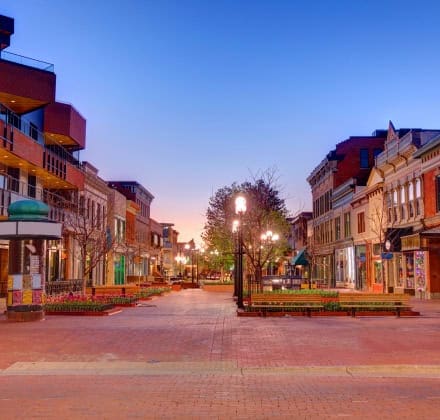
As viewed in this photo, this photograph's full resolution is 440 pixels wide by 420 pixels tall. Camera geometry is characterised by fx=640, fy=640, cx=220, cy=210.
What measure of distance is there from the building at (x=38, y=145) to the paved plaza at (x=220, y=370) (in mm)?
17797

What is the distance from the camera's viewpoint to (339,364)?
12.2 meters

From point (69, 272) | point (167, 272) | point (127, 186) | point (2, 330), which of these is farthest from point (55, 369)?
point (167, 272)

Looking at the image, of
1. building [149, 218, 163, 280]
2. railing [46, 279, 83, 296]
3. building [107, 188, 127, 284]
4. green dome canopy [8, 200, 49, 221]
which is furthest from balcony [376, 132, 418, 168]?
building [149, 218, 163, 280]

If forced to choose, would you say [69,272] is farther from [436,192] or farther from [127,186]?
[127,186]

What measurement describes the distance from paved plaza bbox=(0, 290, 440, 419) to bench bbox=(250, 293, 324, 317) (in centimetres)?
306

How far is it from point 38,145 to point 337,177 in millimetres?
30669

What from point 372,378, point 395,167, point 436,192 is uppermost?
point 395,167

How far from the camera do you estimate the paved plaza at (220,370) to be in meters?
8.63

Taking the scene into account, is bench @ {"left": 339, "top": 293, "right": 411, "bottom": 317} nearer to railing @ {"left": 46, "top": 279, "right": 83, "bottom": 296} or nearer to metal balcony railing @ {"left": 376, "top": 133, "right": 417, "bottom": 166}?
railing @ {"left": 46, "top": 279, "right": 83, "bottom": 296}

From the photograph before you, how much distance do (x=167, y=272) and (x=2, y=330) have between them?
114320 mm

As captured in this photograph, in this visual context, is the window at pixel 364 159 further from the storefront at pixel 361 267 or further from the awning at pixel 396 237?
the awning at pixel 396 237

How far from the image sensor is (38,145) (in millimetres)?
38031

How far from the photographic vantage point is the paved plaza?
8.63 metres

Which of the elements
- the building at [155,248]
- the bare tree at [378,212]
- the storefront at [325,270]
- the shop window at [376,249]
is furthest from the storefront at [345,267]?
the building at [155,248]
